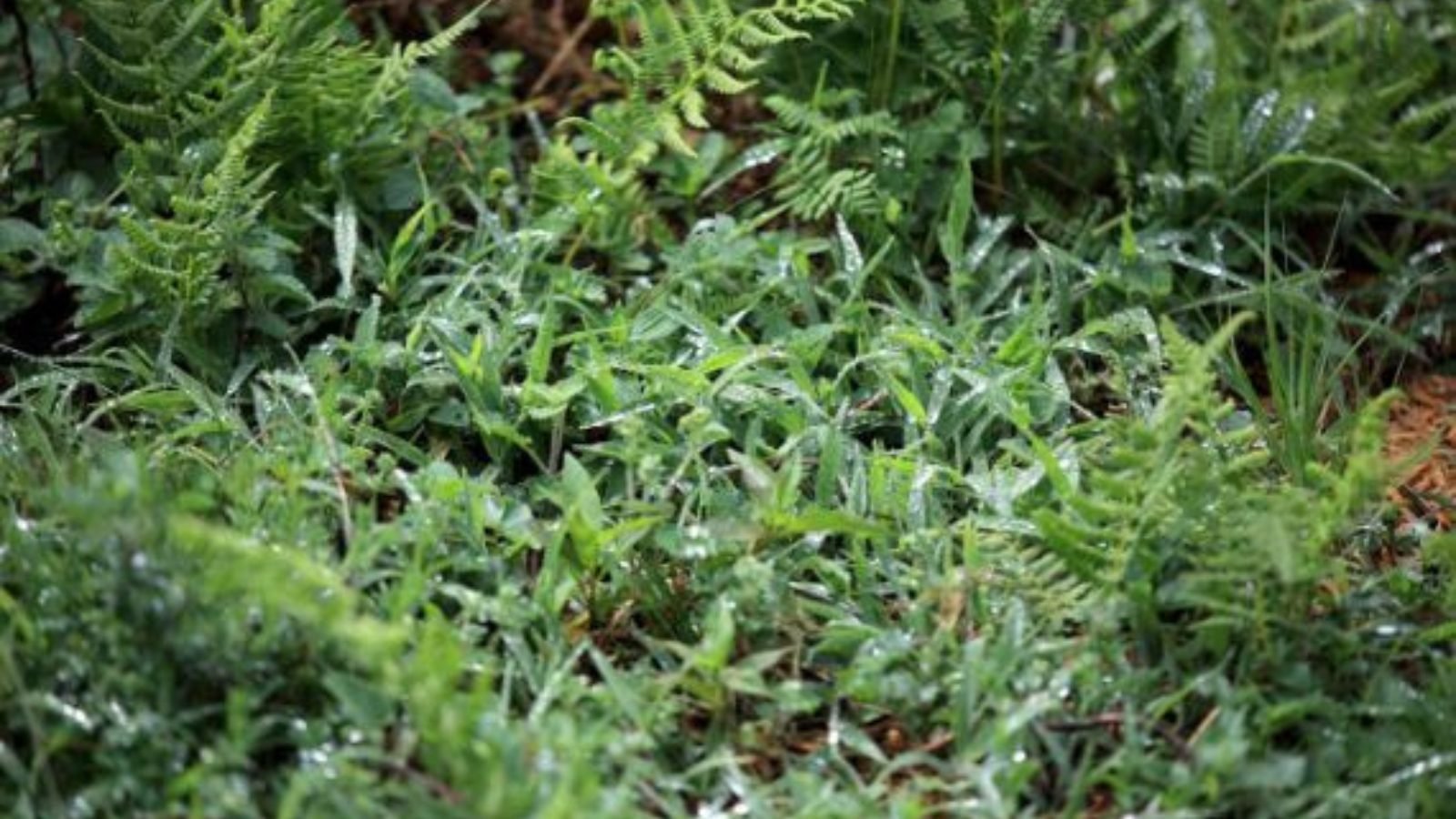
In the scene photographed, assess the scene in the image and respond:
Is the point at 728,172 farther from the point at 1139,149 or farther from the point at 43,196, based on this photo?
the point at 43,196

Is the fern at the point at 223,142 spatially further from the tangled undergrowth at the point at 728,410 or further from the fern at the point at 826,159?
the fern at the point at 826,159

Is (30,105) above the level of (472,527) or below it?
above

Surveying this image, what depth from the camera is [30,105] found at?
10.5 ft


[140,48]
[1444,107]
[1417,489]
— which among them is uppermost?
[140,48]

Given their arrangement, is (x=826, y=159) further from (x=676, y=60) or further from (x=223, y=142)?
(x=223, y=142)

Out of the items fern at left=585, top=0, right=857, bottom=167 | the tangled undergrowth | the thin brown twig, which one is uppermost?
fern at left=585, top=0, right=857, bottom=167

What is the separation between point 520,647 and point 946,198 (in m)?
1.28

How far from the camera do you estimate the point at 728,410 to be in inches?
113

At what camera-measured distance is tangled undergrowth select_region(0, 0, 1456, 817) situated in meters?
2.25

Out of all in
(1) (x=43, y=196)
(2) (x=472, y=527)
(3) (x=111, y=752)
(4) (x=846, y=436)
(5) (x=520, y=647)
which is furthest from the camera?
(1) (x=43, y=196)

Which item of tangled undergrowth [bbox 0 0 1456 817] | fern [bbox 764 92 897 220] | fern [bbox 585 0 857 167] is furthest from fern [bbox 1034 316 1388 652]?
fern [bbox 585 0 857 167]

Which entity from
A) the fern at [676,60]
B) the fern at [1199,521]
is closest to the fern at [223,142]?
the fern at [676,60]

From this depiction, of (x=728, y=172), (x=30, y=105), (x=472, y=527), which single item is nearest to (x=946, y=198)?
(x=728, y=172)

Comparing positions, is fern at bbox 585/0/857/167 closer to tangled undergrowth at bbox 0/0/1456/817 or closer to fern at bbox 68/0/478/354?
tangled undergrowth at bbox 0/0/1456/817
